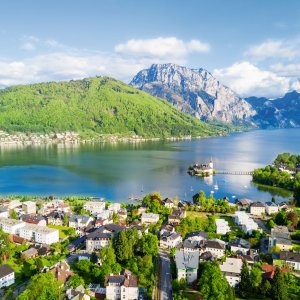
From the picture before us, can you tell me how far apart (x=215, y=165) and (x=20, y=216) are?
148 feet

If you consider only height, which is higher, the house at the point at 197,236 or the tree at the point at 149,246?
the tree at the point at 149,246

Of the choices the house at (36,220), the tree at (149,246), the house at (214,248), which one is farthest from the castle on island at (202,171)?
the tree at (149,246)

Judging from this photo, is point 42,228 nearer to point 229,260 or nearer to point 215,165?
point 229,260

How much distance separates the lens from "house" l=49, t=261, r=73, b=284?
1978 centimetres

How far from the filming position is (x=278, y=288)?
1820 cm

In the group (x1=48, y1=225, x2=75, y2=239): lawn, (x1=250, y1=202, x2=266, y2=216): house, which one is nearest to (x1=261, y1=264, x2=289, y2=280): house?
(x1=250, y1=202, x2=266, y2=216): house

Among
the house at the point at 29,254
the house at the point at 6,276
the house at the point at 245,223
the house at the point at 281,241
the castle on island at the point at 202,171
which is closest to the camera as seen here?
the house at the point at 6,276

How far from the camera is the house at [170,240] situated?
25.8m

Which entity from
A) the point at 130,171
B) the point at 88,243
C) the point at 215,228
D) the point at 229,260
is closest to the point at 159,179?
the point at 130,171

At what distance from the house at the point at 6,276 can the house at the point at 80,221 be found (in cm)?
1013

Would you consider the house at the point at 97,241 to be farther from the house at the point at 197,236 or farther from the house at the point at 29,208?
the house at the point at 29,208

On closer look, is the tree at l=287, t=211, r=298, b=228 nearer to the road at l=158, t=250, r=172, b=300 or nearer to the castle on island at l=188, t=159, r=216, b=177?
the road at l=158, t=250, r=172, b=300

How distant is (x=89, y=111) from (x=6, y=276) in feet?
440

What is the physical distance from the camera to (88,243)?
25422 mm
